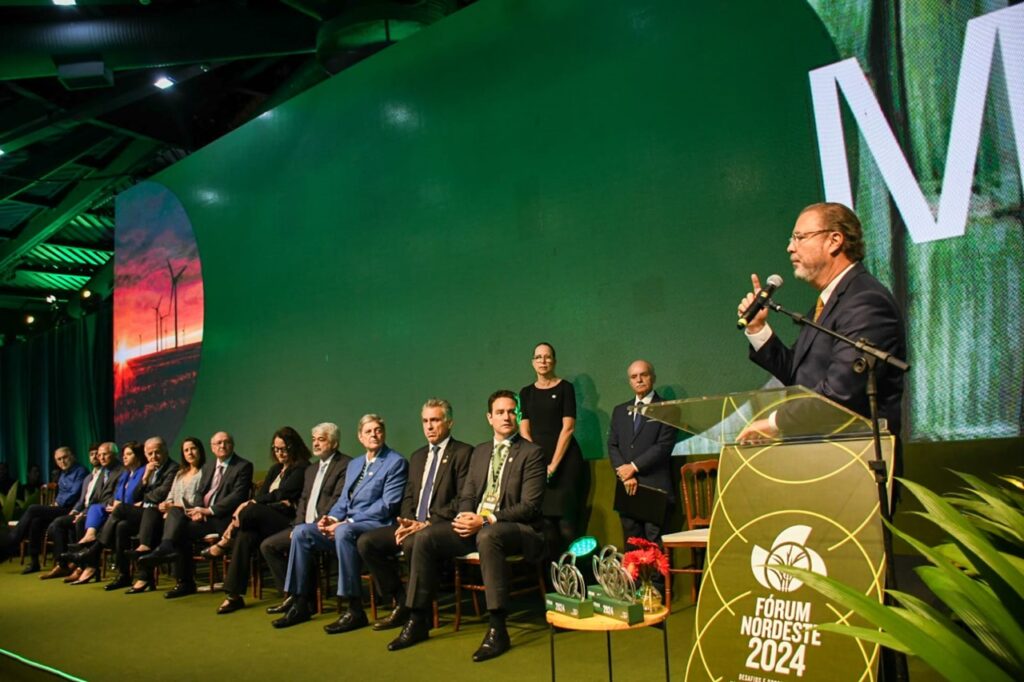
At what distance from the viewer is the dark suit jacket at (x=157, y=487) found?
6629 mm

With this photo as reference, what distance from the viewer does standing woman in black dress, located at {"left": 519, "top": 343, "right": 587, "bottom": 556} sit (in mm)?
4699

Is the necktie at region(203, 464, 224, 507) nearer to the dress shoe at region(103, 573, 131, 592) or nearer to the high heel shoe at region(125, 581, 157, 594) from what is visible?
the high heel shoe at region(125, 581, 157, 594)

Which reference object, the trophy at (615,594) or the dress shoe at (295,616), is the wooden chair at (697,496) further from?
the dress shoe at (295,616)

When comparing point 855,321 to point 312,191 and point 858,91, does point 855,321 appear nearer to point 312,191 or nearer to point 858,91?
point 858,91

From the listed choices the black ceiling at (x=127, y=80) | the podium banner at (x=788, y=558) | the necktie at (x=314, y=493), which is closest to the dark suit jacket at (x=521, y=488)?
the necktie at (x=314, y=493)

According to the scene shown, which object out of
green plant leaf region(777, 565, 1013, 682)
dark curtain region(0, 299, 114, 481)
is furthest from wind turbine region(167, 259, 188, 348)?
green plant leaf region(777, 565, 1013, 682)

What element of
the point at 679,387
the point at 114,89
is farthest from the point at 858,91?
the point at 114,89

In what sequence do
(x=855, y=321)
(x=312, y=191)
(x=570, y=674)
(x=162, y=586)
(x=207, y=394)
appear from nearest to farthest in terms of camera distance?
(x=855, y=321) < (x=570, y=674) < (x=162, y=586) < (x=312, y=191) < (x=207, y=394)

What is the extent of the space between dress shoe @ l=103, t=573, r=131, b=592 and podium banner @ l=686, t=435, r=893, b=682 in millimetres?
5751

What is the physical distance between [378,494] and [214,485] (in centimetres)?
215

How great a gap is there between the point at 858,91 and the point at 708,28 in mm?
1026

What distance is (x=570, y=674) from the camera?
314 centimetres

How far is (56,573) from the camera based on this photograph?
7.23 metres

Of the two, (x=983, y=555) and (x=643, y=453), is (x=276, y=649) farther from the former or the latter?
(x=983, y=555)
